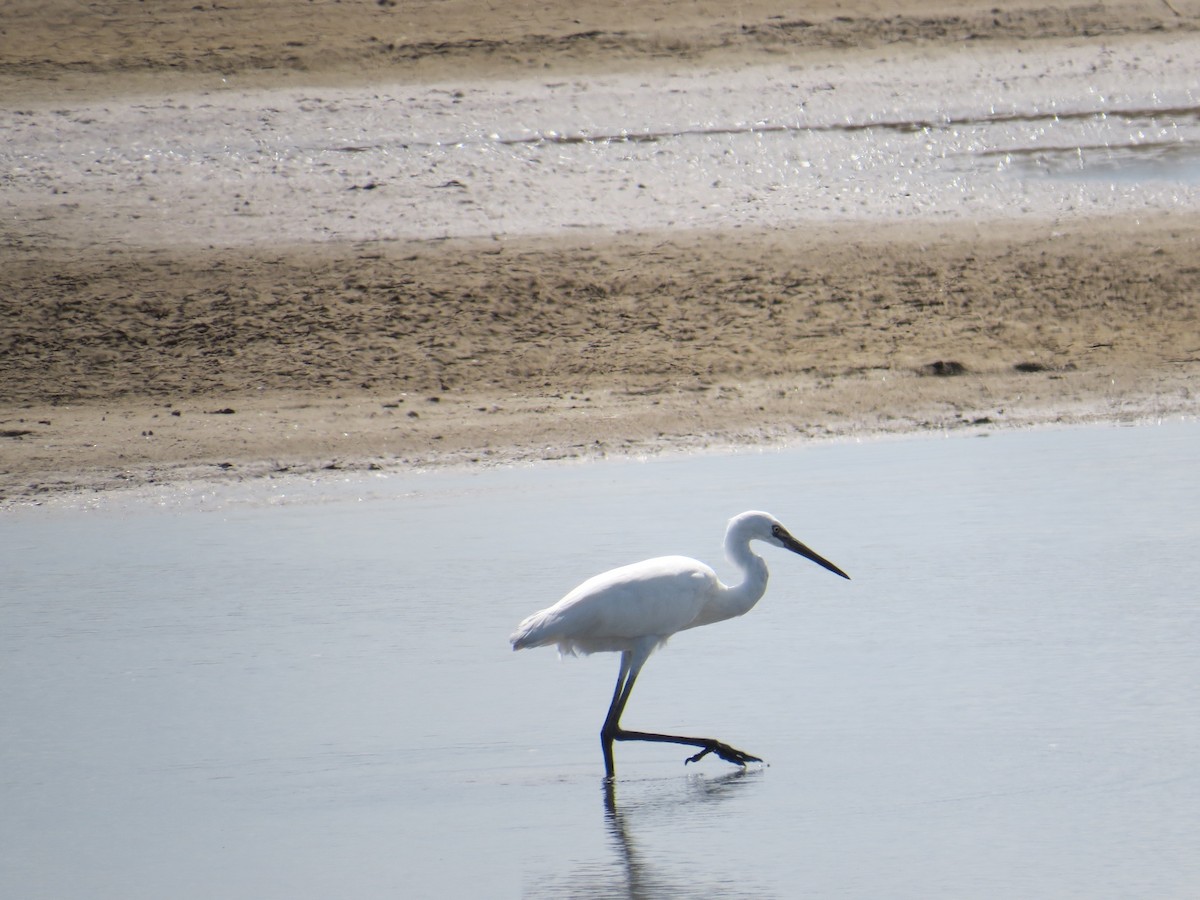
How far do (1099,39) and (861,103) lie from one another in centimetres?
297

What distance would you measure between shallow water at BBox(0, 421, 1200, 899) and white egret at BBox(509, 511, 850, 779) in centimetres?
19

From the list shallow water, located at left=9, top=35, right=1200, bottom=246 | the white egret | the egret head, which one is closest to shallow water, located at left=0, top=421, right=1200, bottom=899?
the white egret

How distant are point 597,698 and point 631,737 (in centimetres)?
64

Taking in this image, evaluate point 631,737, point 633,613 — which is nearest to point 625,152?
point 633,613

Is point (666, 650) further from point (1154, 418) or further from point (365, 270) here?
point (365, 270)

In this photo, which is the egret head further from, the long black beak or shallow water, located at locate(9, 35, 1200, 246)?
shallow water, located at locate(9, 35, 1200, 246)

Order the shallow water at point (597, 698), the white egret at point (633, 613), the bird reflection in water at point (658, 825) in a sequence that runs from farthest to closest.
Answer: the white egret at point (633, 613)
the shallow water at point (597, 698)
the bird reflection in water at point (658, 825)

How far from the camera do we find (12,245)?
43.8ft

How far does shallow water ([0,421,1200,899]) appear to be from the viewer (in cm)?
505

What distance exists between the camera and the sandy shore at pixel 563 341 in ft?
34.8

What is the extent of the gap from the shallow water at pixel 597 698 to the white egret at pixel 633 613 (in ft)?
0.62

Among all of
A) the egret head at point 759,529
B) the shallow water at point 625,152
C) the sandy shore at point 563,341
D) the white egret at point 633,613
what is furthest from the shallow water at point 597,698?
the shallow water at point 625,152

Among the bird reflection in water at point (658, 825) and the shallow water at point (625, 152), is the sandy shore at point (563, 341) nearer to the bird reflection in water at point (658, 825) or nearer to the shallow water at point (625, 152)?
the shallow water at point (625, 152)

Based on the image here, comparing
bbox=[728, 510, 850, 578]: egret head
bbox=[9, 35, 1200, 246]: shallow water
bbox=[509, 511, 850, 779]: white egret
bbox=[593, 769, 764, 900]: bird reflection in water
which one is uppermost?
bbox=[9, 35, 1200, 246]: shallow water
